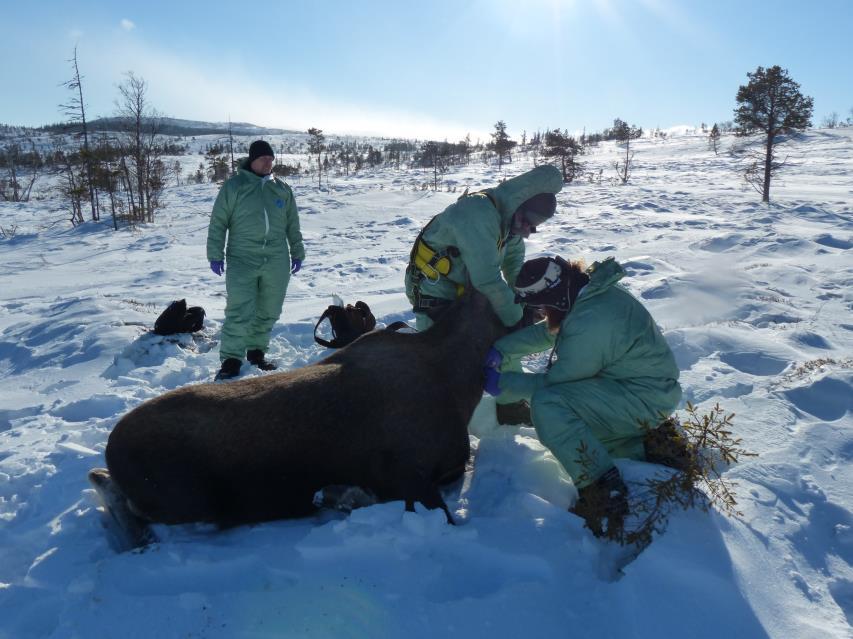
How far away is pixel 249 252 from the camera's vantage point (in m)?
5.95

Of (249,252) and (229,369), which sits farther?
(249,252)

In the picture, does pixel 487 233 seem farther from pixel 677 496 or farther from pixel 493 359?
pixel 677 496

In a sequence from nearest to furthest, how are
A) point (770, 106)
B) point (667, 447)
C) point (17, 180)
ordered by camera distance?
point (667, 447)
point (770, 106)
point (17, 180)

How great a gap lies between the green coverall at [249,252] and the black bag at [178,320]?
→ 40.6 inches

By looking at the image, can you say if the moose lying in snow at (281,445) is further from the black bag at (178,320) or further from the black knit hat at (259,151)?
the black bag at (178,320)

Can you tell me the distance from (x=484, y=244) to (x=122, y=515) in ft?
9.38

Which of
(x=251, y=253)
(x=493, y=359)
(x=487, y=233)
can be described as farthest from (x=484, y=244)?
(x=251, y=253)

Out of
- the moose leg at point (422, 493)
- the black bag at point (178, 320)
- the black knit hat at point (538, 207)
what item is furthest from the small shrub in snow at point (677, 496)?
the black bag at point (178, 320)

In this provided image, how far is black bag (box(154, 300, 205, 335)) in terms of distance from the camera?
6.48 metres

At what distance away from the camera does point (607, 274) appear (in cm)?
337

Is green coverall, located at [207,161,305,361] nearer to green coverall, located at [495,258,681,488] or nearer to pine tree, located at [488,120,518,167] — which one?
green coverall, located at [495,258,681,488]

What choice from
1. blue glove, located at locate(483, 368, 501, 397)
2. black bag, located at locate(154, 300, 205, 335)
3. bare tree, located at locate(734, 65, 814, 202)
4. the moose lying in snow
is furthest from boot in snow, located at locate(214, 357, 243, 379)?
bare tree, located at locate(734, 65, 814, 202)

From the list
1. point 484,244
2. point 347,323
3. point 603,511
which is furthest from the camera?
point 347,323

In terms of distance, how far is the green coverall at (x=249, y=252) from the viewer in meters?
5.85
